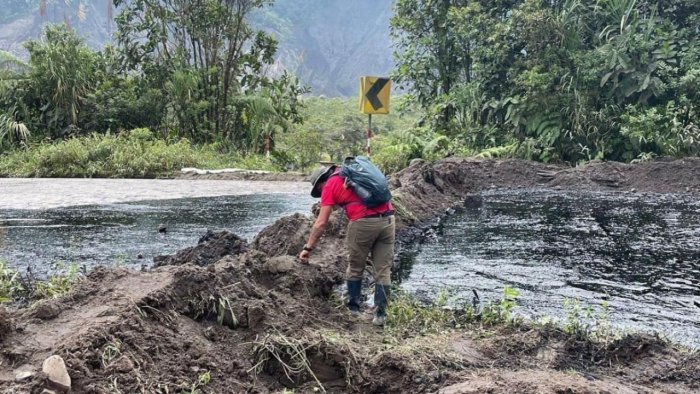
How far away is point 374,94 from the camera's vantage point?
12.2 m

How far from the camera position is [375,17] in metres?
91.9

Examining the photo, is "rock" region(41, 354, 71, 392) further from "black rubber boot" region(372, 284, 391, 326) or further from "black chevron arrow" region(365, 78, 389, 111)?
"black chevron arrow" region(365, 78, 389, 111)

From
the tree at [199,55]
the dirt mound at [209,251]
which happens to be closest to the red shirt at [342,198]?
the dirt mound at [209,251]

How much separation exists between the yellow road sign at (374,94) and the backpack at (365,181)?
677 centimetres

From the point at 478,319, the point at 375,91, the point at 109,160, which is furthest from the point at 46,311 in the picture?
the point at 109,160

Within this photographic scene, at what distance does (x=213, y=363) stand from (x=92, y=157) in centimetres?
1784

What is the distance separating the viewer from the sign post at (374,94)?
12180 mm

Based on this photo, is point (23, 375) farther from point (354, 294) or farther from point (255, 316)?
point (354, 294)

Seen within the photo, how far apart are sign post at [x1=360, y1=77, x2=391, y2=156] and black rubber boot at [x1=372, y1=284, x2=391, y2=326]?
690cm

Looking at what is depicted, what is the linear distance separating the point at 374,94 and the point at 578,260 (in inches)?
217

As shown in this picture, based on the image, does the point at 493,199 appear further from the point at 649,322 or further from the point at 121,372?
the point at 121,372

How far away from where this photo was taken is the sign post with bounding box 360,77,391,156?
12180 millimetres

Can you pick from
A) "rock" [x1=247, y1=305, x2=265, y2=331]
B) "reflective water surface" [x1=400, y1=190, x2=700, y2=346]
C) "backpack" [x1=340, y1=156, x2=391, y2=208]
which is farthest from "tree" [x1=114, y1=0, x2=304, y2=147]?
"rock" [x1=247, y1=305, x2=265, y2=331]

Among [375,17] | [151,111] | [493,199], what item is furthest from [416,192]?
[375,17]
